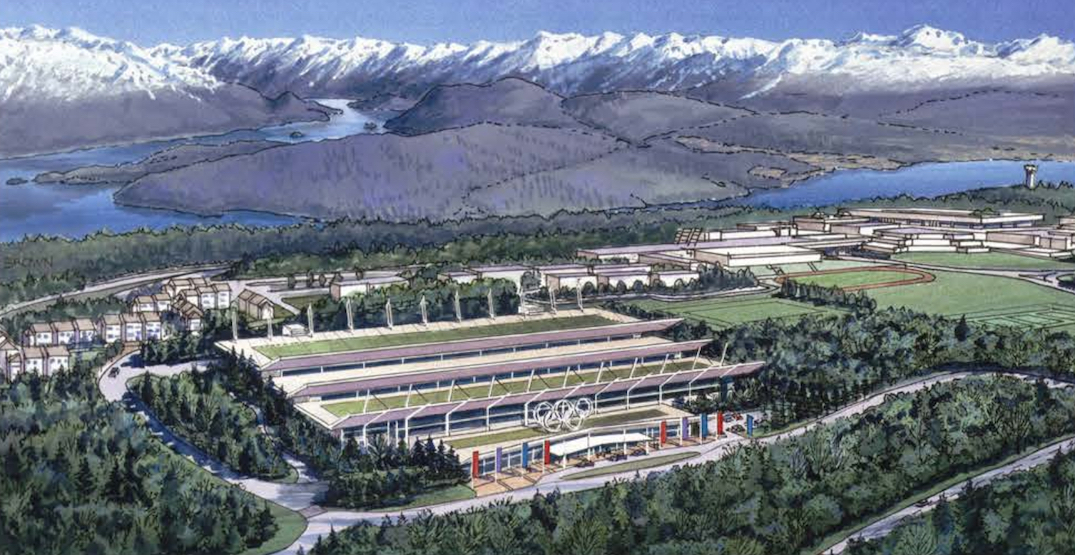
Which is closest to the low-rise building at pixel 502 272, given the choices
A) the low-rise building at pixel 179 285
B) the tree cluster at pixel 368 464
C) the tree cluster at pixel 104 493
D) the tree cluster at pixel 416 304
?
the tree cluster at pixel 416 304

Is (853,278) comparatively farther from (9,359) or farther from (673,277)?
(9,359)

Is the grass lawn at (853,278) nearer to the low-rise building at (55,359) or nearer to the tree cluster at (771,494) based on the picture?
the tree cluster at (771,494)

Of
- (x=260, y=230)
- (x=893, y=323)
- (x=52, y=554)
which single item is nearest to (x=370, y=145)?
(x=260, y=230)

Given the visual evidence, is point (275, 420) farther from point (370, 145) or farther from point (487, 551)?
point (370, 145)

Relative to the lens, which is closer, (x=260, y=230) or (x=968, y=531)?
(x=968, y=531)

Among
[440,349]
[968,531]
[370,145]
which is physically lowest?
[968,531]

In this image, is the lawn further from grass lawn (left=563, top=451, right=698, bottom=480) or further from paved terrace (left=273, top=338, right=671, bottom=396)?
grass lawn (left=563, top=451, right=698, bottom=480)

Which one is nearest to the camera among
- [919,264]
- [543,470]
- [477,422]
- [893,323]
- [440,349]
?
[543,470]
